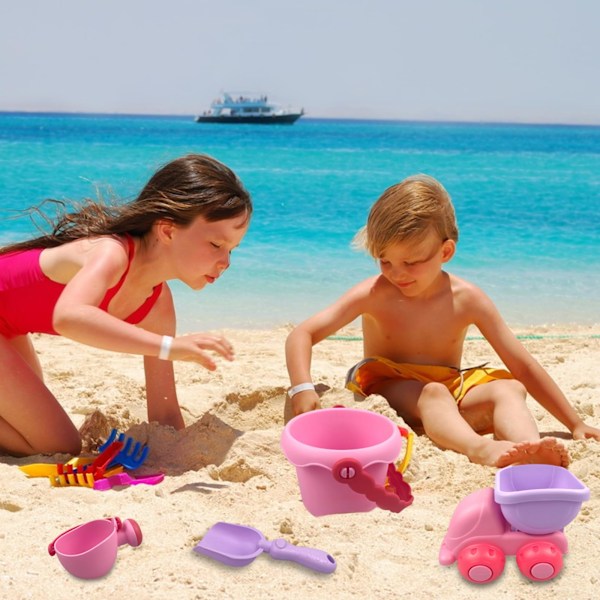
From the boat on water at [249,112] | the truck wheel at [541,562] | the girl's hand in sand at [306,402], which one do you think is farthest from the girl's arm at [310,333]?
the boat on water at [249,112]

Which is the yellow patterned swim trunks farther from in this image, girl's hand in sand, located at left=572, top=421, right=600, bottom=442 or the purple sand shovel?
the purple sand shovel

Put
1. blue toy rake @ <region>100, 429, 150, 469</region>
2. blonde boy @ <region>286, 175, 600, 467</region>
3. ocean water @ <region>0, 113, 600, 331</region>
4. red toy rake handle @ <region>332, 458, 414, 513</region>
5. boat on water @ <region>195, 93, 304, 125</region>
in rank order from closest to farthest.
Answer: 1. red toy rake handle @ <region>332, 458, 414, 513</region>
2. blue toy rake @ <region>100, 429, 150, 469</region>
3. blonde boy @ <region>286, 175, 600, 467</region>
4. ocean water @ <region>0, 113, 600, 331</region>
5. boat on water @ <region>195, 93, 304, 125</region>

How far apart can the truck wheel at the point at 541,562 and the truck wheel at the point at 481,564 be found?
51 millimetres

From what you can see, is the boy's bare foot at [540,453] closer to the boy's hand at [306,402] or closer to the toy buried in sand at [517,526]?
the toy buried in sand at [517,526]

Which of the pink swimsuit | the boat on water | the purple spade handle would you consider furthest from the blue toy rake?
the boat on water

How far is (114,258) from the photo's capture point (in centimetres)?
233

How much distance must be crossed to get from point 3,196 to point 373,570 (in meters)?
11.4

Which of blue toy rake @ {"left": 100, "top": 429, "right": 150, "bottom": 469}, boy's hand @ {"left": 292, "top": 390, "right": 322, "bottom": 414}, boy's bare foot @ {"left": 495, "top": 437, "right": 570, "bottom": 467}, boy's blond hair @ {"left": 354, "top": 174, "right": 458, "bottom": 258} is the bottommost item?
blue toy rake @ {"left": 100, "top": 429, "right": 150, "bottom": 469}

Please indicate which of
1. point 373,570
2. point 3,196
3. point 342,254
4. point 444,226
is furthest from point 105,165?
point 373,570

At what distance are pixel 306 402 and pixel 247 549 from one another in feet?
3.05

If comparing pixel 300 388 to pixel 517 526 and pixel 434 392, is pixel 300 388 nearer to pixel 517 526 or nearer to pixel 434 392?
pixel 434 392

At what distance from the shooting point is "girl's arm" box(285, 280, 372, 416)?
2709mm

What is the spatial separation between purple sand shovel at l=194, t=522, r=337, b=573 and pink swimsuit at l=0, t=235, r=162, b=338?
98 cm

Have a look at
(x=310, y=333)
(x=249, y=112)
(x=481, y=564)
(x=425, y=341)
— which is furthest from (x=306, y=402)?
(x=249, y=112)
